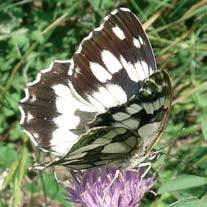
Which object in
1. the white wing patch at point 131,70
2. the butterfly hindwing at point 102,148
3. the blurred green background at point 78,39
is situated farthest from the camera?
the blurred green background at point 78,39

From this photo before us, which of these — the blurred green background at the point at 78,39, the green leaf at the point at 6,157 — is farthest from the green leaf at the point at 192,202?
the blurred green background at the point at 78,39

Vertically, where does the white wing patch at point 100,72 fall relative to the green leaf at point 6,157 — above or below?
above

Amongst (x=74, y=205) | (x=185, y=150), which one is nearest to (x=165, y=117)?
(x=74, y=205)

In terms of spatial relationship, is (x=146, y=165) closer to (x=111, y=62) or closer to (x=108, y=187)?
(x=108, y=187)

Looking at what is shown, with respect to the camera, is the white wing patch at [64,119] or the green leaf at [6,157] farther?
the green leaf at [6,157]

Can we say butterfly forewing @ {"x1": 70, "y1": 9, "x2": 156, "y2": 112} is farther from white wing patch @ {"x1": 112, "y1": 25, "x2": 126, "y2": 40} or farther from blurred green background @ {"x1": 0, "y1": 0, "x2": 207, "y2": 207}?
blurred green background @ {"x1": 0, "y1": 0, "x2": 207, "y2": 207}

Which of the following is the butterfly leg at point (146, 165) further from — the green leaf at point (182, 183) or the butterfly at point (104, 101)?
the green leaf at point (182, 183)

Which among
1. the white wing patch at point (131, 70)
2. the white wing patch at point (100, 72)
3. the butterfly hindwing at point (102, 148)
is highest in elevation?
the white wing patch at point (100, 72)
